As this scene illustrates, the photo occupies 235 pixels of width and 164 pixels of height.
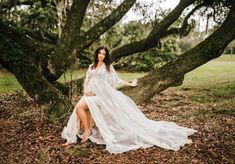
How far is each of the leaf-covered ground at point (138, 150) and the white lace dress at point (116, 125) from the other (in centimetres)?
19

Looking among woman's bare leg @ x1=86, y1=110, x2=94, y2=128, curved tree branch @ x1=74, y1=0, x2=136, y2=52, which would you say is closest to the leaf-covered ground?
woman's bare leg @ x1=86, y1=110, x2=94, y2=128

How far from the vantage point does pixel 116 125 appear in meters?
7.68

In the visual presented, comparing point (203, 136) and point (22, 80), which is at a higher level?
point (22, 80)

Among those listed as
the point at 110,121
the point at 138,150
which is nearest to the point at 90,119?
the point at 110,121

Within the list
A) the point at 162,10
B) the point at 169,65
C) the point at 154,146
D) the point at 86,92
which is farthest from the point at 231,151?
the point at 162,10

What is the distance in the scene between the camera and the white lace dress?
7426 millimetres

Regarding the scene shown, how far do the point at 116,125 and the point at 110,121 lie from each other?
0.15 metres

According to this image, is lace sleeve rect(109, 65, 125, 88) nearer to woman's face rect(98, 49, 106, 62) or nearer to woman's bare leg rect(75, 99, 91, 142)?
woman's face rect(98, 49, 106, 62)

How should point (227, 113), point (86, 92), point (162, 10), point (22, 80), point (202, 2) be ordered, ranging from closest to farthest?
point (86, 92) → point (22, 80) → point (227, 113) → point (202, 2) → point (162, 10)

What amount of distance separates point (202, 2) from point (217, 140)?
7189mm

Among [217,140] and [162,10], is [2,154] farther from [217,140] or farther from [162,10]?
[162,10]

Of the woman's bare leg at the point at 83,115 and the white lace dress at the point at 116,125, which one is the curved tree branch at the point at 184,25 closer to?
the white lace dress at the point at 116,125

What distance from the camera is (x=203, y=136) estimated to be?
26.8 feet

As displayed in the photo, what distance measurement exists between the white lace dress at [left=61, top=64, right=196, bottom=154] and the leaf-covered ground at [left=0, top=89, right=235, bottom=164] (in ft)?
0.64
